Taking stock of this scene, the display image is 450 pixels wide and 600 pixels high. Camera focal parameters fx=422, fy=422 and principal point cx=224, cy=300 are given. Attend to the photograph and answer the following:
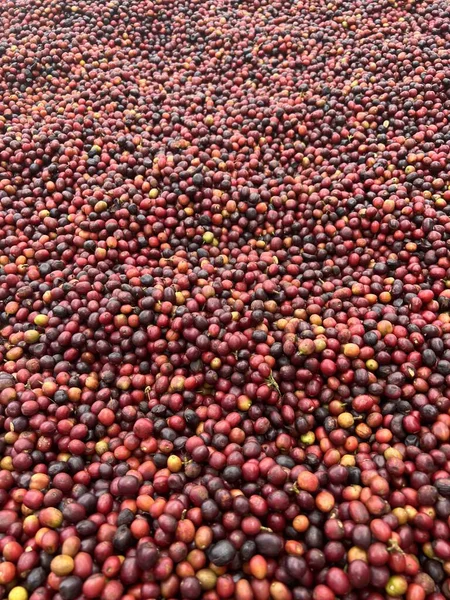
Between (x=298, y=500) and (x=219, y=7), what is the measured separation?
8496 millimetres

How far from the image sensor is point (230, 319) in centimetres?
378

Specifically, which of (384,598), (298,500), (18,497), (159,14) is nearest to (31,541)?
(18,497)

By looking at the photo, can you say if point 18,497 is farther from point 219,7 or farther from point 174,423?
point 219,7

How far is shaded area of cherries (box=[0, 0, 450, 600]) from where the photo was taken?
2.64 meters

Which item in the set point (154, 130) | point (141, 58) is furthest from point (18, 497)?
point (141, 58)

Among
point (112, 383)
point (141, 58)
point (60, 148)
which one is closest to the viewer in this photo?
point (112, 383)

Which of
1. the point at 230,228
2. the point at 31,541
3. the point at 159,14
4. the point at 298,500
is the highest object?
the point at 159,14

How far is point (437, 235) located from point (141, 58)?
5999 millimetres

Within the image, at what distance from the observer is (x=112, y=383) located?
367 cm

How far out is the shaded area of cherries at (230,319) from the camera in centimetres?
264

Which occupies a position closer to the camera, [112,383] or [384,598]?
[384,598]

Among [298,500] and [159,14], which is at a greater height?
[159,14]

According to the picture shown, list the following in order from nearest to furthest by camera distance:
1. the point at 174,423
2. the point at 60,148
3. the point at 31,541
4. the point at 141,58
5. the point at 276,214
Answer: the point at 31,541 < the point at 174,423 < the point at 276,214 < the point at 60,148 < the point at 141,58

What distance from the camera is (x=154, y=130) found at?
5.78 m
